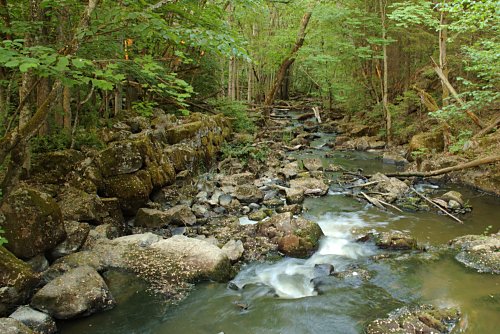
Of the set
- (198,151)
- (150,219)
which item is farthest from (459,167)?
(150,219)

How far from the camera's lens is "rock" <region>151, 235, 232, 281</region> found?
593cm

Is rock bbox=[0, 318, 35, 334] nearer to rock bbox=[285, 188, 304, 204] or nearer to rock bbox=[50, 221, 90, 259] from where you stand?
rock bbox=[50, 221, 90, 259]

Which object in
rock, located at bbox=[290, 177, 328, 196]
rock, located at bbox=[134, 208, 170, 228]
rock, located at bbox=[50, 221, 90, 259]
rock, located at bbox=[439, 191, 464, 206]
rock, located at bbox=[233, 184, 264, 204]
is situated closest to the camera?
rock, located at bbox=[50, 221, 90, 259]

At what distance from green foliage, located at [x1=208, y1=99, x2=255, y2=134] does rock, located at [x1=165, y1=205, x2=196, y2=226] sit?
9.46 metres

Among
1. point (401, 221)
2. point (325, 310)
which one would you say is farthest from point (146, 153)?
point (401, 221)

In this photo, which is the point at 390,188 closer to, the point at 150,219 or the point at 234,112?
the point at 150,219

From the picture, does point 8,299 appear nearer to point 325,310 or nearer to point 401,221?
point 325,310

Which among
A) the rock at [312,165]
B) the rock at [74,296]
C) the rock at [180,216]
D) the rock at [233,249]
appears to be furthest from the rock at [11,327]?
the rock at [312,165]

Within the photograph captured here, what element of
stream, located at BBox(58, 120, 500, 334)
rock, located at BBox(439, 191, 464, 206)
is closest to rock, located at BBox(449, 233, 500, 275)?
stream, located at BBox(58, 120, 500, 334)

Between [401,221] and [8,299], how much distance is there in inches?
324

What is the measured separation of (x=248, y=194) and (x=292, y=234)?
2965 mm

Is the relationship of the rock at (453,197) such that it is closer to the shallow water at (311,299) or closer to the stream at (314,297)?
the stream at (314,297)

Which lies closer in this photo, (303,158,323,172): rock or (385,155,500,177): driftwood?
(385,155,500,177): driftwood

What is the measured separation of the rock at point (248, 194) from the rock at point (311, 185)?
5.20 ft
